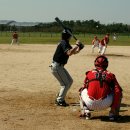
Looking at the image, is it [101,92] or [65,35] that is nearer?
[101,92]

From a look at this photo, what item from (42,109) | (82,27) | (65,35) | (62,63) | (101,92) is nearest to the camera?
(101,92)

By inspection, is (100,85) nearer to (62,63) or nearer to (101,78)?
(101,78)

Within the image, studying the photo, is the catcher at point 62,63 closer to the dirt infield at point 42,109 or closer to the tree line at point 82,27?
the dirt infield at point 42,109

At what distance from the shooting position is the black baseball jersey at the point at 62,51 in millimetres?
11074

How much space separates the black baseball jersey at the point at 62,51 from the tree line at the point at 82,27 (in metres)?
97.3

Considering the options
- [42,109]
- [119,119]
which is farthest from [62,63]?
[119,119]

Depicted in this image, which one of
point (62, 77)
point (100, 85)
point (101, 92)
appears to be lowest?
point (62, 77)

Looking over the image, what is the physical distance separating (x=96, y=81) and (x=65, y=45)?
1963 mm

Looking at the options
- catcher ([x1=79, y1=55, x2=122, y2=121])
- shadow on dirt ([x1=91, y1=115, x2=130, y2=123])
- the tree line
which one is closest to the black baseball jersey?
catcher ([x1=79, y1=55, x2=122, y2=121])

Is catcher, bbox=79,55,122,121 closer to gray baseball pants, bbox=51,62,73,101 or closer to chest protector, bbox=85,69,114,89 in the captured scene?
chest protector, bbox=85,69,114,89

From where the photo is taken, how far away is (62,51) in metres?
11.2

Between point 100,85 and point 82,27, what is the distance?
4505 inches

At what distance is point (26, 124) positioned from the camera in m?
8.97

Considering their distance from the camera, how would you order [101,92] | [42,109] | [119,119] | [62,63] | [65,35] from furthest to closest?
1. [62,63]
2. [65,35]
3. [42,109]
4. [119,119]
5. [101,92]
